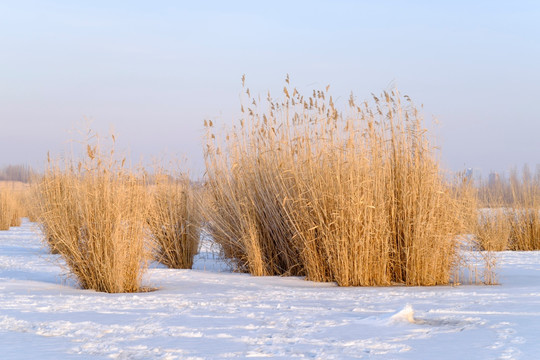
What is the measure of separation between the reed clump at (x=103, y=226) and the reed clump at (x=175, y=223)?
72.1 inches

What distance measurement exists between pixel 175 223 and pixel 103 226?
2.25 m

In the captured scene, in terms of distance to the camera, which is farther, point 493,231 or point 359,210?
point 493,231

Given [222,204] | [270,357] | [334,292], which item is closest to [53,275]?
[222,204]

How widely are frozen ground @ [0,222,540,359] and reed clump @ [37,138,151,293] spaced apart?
9.3 inches

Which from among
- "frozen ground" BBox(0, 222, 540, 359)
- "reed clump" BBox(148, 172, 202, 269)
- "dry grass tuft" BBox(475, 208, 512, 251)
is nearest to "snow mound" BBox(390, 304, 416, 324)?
"frozen ground" BBox(0, 222, 540, 359)

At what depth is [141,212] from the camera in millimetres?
5562

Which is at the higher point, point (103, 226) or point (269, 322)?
point (103, 226)

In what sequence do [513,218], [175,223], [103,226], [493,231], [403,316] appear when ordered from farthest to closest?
[513,218] → [493,231] → [175,223] → [103,226] → [403,316]

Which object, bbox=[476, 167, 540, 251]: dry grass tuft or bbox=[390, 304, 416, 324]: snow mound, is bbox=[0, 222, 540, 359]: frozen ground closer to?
bbox=[390, 304, 416, 324]: snow mound

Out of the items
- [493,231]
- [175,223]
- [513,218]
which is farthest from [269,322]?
[513,218]

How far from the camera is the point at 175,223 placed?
24.7ft

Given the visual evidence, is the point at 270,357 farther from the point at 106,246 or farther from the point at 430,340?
the point at 106,246

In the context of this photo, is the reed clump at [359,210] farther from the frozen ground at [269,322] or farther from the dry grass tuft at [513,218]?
the dry grass tuft at [513,218]

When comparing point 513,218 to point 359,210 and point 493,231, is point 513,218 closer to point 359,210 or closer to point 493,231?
point 493,231
